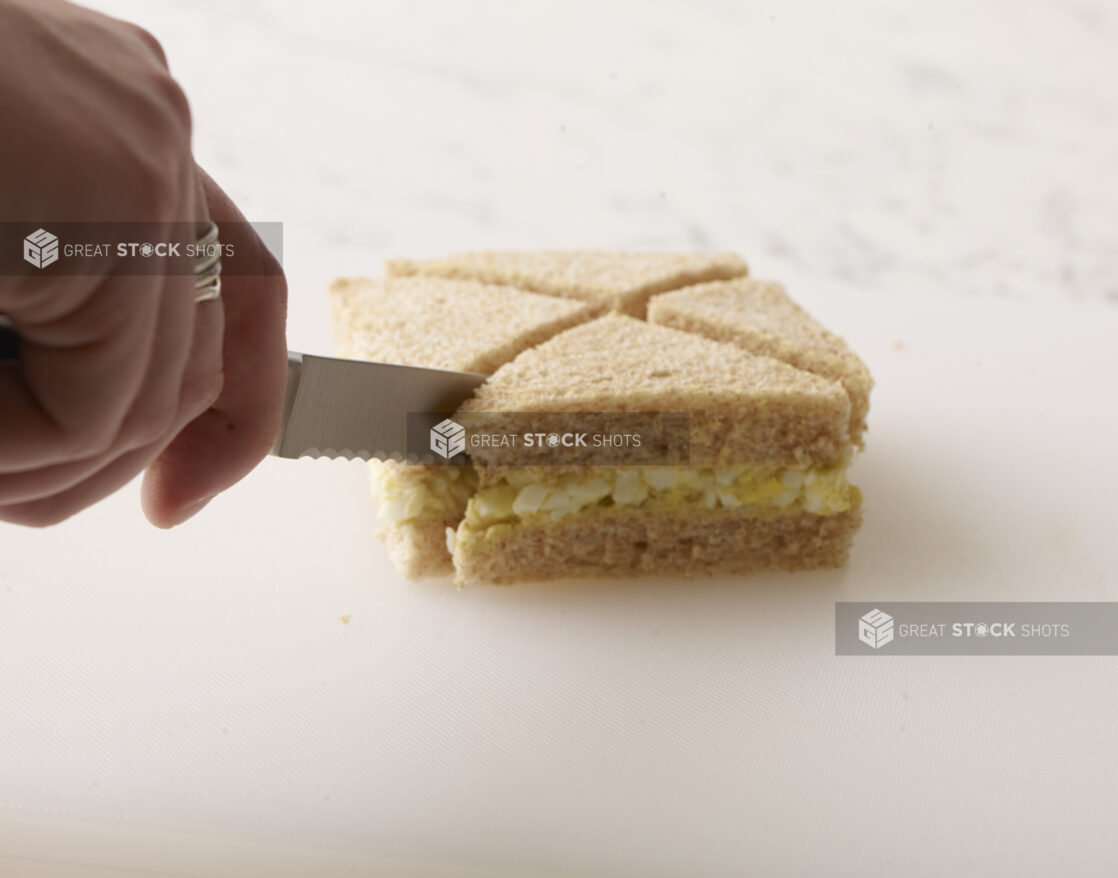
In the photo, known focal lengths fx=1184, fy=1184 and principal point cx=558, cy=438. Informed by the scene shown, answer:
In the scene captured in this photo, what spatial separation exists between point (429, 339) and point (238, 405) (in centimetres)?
110

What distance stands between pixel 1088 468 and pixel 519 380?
5.29 ft

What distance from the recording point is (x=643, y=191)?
533 centimetres

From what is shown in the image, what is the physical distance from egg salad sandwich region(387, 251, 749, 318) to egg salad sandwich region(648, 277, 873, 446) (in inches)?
3.5

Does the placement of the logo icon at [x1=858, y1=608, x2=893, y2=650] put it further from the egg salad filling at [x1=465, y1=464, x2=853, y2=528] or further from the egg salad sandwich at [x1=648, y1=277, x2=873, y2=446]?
the egg salad sandwich at [x1=648, y1=277, x2=873, y2=446]

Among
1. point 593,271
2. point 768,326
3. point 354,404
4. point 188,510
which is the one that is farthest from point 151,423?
point 593,271

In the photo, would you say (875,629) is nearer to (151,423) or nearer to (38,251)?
(151,423)

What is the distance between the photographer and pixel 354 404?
100 inches

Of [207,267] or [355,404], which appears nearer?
[207,267]

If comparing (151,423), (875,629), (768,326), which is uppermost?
(768,326)

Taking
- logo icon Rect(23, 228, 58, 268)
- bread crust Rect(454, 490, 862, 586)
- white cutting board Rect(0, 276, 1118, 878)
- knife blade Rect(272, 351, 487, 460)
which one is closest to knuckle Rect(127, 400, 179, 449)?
logo icon Rect(23, 228, 58, 268)

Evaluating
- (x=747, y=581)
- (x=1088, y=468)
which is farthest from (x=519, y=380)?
(x=1088, y=468)

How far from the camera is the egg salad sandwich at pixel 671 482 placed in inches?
107

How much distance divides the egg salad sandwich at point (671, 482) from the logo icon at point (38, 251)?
1.40 meters

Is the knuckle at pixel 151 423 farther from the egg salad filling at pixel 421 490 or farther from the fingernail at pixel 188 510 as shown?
the egg salad filling at pixel 421 490
